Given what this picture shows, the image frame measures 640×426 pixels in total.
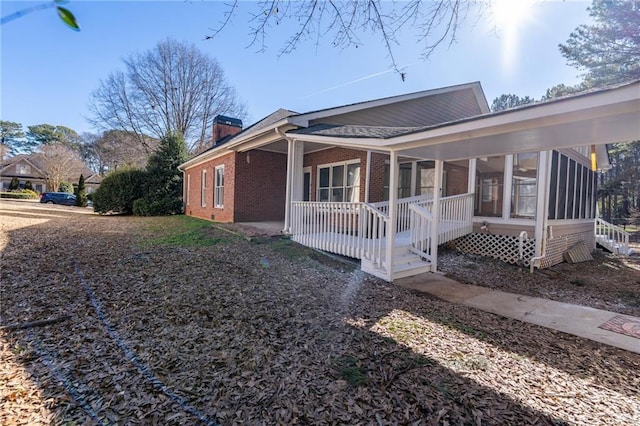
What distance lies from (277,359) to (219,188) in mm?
12172

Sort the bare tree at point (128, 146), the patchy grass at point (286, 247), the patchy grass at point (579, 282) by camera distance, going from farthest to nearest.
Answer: the bare tree at point (128, 146) < the patchy grass at point (286, 247) < the patchy grass at point (579, 282)

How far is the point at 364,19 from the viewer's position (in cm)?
378

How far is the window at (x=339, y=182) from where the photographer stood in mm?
10297

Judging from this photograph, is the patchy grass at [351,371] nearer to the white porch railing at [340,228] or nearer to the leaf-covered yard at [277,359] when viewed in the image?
the leaf-covered yard at [277,359]

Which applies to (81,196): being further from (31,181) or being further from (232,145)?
(232,145)

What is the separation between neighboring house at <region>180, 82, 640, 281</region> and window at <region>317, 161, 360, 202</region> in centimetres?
5

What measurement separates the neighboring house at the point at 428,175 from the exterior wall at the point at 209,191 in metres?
0.10

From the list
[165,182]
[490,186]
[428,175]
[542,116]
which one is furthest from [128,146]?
[542,116]

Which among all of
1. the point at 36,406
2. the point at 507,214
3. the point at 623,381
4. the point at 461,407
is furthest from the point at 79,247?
the point at 507,214

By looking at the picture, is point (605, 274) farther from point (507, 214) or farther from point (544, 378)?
point (544, 378)

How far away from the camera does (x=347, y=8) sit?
3.67m

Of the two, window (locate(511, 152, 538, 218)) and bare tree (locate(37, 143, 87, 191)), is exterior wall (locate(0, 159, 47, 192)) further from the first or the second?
window (locate(511, 152, 538, 218))

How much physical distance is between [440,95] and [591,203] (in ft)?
23.4

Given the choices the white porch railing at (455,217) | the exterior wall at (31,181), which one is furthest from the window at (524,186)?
the exterior wall at (31,181)
